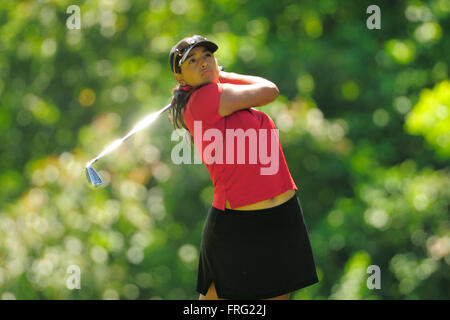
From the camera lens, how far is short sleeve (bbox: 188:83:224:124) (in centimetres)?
238

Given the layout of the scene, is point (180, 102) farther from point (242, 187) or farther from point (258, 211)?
point (258, 211)

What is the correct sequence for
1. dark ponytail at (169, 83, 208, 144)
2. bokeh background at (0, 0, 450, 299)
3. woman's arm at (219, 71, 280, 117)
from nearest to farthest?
woman's arm at (219, 71, 280, 117), dark ponytail at (169, 83, 208, 144), bokeh background at (0, 0, 450, 299)

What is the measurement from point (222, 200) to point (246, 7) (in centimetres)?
577

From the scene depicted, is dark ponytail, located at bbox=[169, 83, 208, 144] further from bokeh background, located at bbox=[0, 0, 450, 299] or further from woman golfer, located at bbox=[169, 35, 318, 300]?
bokeh background, located at bbox=[0, 0, 450, 299]

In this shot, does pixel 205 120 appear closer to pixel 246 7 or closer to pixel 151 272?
pixel 151 272

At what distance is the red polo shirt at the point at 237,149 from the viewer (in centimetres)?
239

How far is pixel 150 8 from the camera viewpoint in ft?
25.9

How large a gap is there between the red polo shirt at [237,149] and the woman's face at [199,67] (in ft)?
0.16

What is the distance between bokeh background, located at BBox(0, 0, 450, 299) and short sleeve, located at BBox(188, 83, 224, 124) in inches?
118

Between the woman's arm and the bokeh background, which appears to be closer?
the woman's arm

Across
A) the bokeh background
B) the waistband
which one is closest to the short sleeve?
the waistband

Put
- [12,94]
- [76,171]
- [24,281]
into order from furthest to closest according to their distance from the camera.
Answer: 1. [12,94]
2. [76,171]
3. [24,281]

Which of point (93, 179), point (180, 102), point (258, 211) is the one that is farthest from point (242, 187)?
point (93, 179)

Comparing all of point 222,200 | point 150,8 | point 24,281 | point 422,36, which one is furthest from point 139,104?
point 222,200
